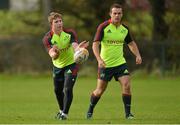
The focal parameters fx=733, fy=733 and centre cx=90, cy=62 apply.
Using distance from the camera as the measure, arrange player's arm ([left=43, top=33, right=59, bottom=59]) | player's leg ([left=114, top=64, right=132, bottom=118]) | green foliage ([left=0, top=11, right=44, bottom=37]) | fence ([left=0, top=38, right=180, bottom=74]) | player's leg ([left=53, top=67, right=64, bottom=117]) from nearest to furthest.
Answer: player's arm ([left=43, top=33, right=59, bottom=59]) → player's leg ([left=114, top=64, right=132, bottom=118]) → player's leg ([left=53, top=67, right=64, bottom=117]) → fence ([left=0, top=38, right=180, bottom=74]) → green foliage ([left=0, top=11, right=44, bottom=37])

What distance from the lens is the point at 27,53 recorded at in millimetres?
37875

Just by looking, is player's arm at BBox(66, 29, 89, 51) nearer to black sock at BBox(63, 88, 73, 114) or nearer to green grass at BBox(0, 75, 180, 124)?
black sock at BBox(63, 88, 73, 114)

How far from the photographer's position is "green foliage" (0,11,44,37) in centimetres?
4169

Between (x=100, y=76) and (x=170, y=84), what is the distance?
15931 millimetres

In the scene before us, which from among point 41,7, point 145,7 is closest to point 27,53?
point 41,7

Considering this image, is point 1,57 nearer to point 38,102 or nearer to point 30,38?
point 30,38

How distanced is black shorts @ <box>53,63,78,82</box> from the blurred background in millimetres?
20576

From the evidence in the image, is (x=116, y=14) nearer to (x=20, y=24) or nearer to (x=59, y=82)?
(x=59, y=82)

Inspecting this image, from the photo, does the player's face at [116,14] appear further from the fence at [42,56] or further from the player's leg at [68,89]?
the fence at [42,56]

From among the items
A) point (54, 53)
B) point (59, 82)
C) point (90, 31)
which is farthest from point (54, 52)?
point (90, 31)

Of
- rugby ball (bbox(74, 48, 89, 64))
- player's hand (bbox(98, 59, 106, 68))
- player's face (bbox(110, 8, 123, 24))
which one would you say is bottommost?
player's hand (bbox(98, 59, 106, 68))

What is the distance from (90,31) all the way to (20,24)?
5363 mm

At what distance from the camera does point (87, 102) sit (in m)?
21.8

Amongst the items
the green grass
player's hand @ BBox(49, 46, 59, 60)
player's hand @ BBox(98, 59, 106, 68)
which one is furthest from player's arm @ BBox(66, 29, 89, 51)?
the green grass
